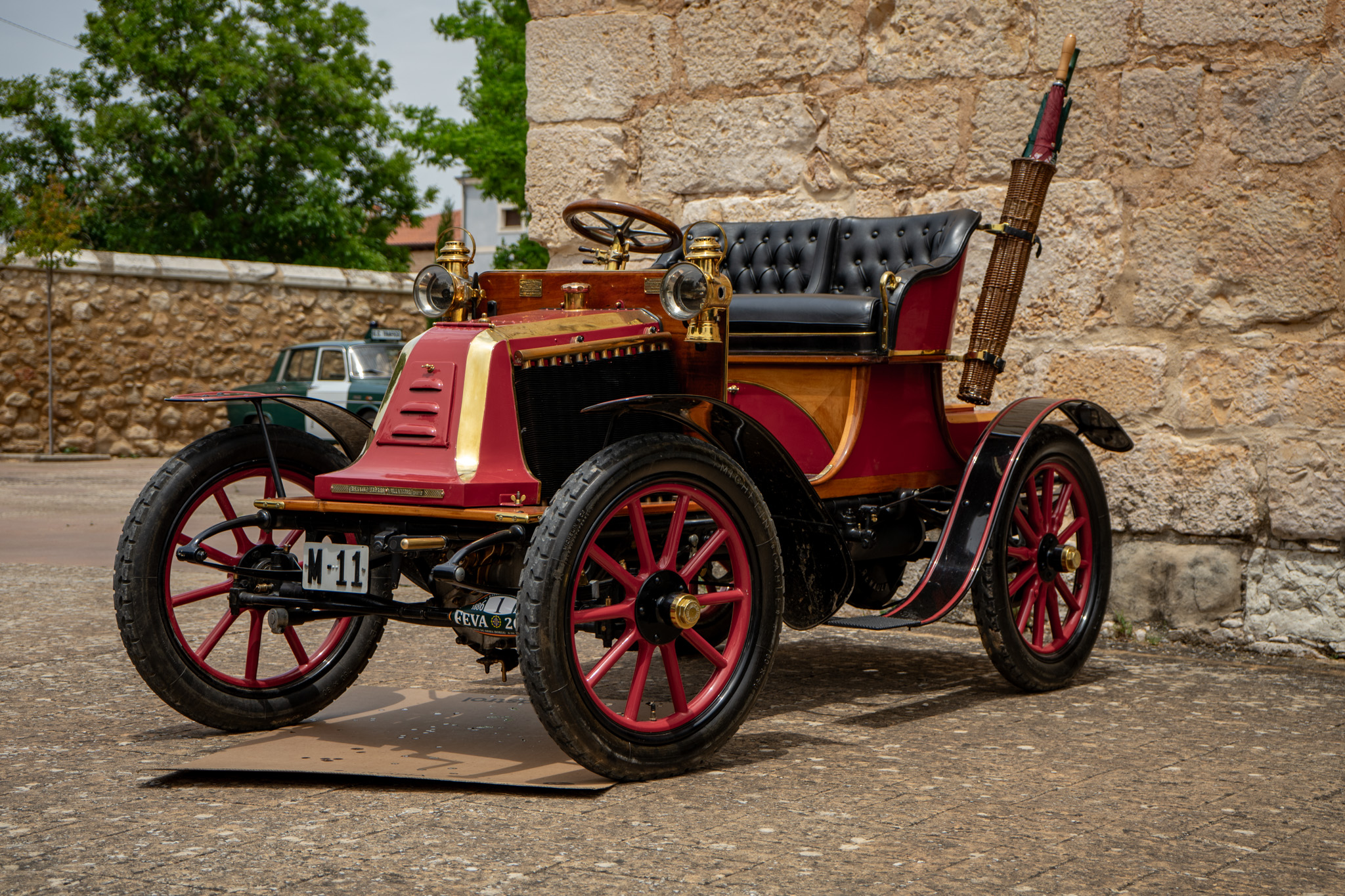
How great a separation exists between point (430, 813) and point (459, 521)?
753 millimetres

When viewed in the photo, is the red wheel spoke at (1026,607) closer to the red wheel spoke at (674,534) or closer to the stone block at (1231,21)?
the red wheel spoke at (674,534)

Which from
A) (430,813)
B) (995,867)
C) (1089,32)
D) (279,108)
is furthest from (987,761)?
(279,108)

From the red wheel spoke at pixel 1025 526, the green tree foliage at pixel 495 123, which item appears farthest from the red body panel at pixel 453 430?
the green tree foliage at pixel 495 123

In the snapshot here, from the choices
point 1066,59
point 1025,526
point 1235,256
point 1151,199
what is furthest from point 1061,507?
point 1066,59

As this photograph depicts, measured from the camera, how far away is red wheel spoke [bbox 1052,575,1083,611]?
4883mm

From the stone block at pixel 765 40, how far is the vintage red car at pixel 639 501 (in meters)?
1.62

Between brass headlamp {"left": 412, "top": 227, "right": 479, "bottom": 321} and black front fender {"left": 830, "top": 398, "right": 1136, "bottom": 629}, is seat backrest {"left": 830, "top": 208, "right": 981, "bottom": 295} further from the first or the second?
brass headlamp {"left": 412, "top": 227, "right": 479, "bottom": 321}

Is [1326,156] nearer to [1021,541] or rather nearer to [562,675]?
[1021,541]

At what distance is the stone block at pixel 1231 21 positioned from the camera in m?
5.37

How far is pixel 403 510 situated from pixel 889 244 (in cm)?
237

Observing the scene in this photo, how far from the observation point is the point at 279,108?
104ft

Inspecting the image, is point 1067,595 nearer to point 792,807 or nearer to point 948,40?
point 792,807

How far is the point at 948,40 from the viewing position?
20.3ft

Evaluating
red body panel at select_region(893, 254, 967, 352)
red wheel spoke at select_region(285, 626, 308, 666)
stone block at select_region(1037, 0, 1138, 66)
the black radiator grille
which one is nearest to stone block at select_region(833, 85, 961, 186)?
stone block at select_region(1037, 0, 1138, 66)
